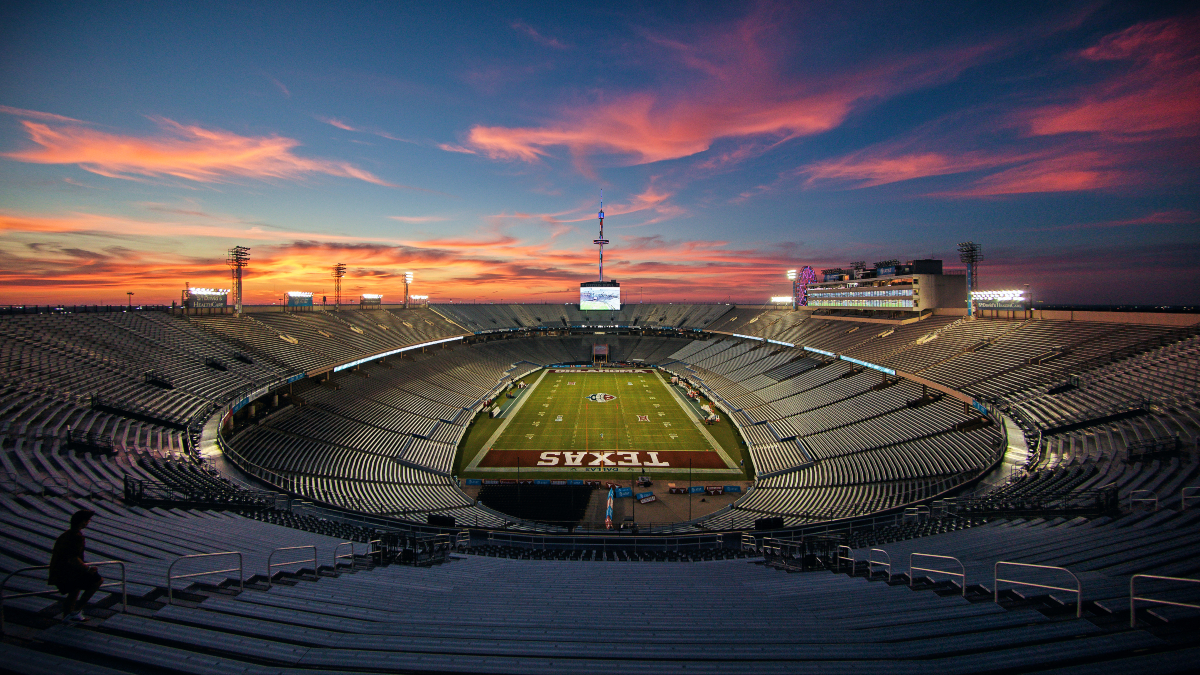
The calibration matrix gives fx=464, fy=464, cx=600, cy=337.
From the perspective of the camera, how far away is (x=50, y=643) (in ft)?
16.5

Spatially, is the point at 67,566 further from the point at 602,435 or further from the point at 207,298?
the point at 207,298

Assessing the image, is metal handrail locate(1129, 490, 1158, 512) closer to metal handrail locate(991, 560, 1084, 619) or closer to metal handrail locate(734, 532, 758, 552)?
metal handrail locate(991, 560, 1084, 619)

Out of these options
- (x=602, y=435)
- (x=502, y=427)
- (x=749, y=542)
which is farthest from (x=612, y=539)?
(x=502, y=427)

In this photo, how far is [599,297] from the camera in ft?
307

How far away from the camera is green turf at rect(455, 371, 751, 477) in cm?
3528

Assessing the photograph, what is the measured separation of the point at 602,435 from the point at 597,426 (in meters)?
2.67

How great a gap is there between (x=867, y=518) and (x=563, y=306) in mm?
87855

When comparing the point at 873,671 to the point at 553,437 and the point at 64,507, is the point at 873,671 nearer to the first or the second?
the point at 64,507

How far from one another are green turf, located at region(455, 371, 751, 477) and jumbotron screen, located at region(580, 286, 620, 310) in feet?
124

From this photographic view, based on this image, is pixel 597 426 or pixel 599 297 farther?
pixel 599 297

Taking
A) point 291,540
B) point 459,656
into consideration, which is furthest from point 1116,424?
point 291,540

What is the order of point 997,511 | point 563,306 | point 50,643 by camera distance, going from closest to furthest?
point 50,643 < point 997,511 < point 563,306

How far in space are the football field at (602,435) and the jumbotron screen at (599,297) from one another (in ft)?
122

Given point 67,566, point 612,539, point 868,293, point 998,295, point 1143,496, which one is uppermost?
point 868,293
